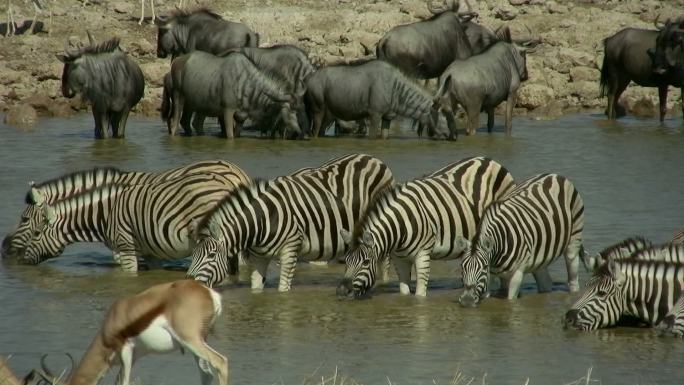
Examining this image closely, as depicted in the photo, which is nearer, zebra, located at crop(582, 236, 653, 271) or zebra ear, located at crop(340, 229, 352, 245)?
zebra, located at crop(582, 236, 653, 271)

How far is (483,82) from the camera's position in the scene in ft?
77.0

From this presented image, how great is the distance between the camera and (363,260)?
1168 centimetres

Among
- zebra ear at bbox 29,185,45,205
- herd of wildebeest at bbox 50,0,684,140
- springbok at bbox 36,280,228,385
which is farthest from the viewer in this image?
herd of wildebeest at bbox 50,0,684,140

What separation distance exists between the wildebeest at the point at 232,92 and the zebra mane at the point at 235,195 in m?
10.3

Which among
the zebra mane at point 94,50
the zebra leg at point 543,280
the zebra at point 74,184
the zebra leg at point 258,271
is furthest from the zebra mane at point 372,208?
the zebra mane at point 94,50

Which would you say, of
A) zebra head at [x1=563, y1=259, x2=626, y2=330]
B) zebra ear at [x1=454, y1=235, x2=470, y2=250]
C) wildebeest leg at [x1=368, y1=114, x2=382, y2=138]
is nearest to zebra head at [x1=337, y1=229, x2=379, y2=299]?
zebra ear at [x1=454, y1=235, x2=470, y2=250]

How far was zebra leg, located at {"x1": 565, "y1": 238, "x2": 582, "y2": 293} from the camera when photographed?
40.4 ft

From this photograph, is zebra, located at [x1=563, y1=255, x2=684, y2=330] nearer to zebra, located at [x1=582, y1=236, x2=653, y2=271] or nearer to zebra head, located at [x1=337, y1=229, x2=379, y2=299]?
zebra, located at [x1=582, y1=236, x2=653, y2=271]

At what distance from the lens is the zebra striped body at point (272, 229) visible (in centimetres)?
1178

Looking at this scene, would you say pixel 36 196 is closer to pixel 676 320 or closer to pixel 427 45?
pixel 676 320

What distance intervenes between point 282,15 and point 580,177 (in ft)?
45.0

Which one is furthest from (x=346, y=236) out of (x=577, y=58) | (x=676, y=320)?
(x=577, y=58)

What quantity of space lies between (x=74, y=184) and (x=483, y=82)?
11.0 metres

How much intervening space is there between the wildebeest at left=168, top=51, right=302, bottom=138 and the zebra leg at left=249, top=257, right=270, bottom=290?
10427 millimetres
